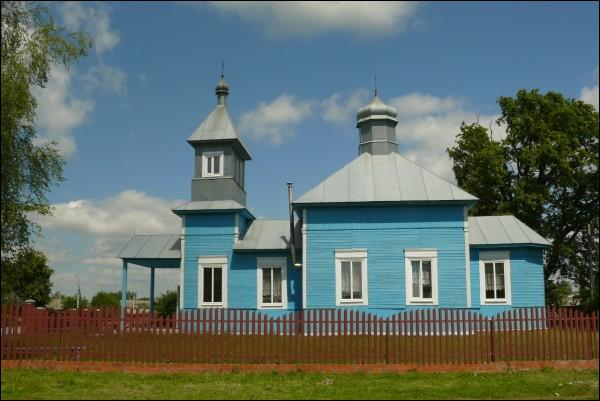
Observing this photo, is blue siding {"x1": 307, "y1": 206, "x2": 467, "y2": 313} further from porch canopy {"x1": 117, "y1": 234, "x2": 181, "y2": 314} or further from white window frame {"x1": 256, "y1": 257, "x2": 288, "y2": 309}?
porch canopy {"x1": 117, "y1": 234, "x2": 181, "y2": 314}

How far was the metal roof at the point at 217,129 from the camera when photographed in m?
24.7

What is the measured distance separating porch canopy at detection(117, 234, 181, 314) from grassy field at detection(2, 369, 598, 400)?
11.1m

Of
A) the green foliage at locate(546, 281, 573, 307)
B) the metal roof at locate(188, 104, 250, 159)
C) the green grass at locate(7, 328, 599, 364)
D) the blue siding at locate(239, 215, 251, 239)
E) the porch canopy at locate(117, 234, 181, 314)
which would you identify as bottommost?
the green grass at locate(7, 328, 599, 364)

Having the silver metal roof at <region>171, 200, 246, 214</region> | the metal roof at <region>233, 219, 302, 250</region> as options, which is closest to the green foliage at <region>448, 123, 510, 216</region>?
the metal roof at <region>233, 219, 302, 250</region>

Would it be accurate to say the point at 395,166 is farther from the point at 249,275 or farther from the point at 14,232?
the point at 14,232

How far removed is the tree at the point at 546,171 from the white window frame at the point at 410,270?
42.1ft

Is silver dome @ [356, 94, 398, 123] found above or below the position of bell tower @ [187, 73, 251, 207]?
above

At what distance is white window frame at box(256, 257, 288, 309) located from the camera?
74.5 ft

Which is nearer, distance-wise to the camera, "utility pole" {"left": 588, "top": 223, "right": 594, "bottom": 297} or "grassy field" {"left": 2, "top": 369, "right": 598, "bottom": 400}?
"grassy field" {"left": 2, "top": 369, "right": 598, "bottom": 400}

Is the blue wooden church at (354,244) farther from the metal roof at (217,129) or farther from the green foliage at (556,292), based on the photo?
the green foliage at (556,292)

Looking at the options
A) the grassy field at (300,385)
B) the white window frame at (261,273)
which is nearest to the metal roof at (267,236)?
the white window frame at (261,273)

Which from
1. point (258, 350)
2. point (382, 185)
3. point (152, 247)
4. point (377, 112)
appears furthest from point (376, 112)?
point (258, 350)

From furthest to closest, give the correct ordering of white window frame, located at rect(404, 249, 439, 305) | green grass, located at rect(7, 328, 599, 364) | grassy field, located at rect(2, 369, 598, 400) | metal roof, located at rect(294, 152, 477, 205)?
metal roof, located at rect(294, 152, 477, 205) → white window frame, located at rect(404, 249, 439, 305) → green grass, located at rect(7, 328, 599, 364) → grassy field, located at rect(2, 369, 598, 400)

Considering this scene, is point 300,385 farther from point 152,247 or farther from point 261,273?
point 152,247
